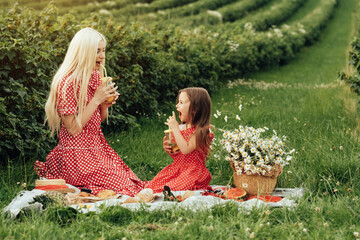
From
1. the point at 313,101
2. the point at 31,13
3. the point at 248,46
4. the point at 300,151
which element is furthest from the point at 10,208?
the point at 248,46

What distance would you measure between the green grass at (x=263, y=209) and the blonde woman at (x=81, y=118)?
0.37m

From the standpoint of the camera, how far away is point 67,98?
4.11 m

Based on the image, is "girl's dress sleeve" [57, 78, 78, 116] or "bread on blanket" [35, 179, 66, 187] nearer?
"bread on blanket" [35, 179, 66, 187]

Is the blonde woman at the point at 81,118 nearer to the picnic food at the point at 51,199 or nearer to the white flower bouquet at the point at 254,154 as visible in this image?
the picnic food at the point at 51,199

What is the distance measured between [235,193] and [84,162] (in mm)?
1441

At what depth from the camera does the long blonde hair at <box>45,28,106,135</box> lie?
→ 4145 mm

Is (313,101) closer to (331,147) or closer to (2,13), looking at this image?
(331,147)

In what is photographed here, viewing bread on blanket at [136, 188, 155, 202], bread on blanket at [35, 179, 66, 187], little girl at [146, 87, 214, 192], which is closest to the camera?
bread on blanket at [136, 188, 155, 202]

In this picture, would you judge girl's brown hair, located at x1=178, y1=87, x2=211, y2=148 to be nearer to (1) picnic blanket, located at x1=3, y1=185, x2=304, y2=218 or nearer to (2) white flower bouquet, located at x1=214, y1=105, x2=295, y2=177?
(2) white flower bouquet, located at x1=214, y1=105, x2=295, y2=177

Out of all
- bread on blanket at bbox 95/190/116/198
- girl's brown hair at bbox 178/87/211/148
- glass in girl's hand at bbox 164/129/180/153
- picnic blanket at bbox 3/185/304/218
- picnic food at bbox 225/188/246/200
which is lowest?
picnic food at bbox 225/188/246/200

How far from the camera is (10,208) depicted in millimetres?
3354

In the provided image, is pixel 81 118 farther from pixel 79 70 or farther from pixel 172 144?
pixel 172 144

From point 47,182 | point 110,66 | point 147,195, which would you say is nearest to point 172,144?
point 147,195

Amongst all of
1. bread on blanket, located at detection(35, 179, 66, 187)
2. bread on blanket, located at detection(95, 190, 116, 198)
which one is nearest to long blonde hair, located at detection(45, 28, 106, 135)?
bread on blanket, located at detection(35, 179, 66, 187)
